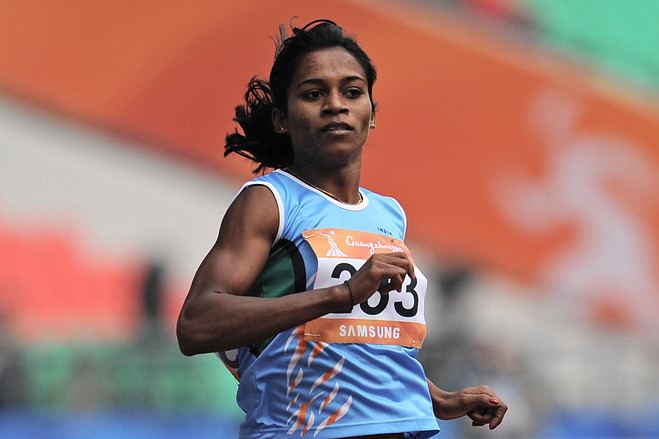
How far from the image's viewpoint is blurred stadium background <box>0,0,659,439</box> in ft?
Answer: 29.6

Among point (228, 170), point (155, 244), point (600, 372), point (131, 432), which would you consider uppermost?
point (228, 170)

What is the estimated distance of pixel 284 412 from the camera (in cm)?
288

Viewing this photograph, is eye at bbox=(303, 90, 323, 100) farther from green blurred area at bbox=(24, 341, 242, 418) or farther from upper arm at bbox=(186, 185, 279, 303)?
green blurred area at bbox=(24, 341, 242, 418)

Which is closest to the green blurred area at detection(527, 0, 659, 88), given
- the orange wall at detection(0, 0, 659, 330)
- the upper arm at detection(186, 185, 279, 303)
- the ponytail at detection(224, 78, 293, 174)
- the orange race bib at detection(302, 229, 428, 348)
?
the orange wall at detection(0, 0, 659, 330)

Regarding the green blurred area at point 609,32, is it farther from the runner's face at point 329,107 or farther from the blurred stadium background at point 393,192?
the runner's face at point 329,107

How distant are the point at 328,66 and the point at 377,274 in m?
0.66

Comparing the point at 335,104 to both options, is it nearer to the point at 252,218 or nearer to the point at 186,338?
the point at 252,218

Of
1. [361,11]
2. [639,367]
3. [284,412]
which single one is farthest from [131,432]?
[284,412]

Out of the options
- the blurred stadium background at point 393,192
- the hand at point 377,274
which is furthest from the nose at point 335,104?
the blurred stadium background at point 393,192

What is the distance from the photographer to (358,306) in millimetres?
2906

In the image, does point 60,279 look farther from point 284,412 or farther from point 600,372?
point 284,412

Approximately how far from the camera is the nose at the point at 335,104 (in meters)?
2.99

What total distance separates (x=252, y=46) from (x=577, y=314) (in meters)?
3.77

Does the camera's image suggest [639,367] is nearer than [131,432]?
No
